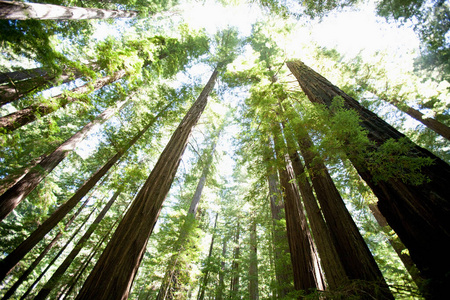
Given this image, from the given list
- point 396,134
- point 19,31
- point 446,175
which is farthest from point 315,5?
point 19,31

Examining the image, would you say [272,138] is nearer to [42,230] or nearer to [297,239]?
[297,239]

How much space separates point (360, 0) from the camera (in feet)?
17.9

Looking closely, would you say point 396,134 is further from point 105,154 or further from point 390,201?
point 105,154

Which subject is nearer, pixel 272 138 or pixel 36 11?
pixel 36 11

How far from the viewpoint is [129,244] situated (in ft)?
7.31

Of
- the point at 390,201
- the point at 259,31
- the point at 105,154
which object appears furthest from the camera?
the point at 259,31

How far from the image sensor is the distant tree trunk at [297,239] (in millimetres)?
3225

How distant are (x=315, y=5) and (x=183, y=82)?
242 inches

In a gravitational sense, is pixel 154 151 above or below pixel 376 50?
below

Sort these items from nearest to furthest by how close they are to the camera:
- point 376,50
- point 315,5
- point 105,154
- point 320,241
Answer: point 320,241 → point 315,5 → point 376,50 → point 105,154

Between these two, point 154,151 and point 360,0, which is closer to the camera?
point 360,0

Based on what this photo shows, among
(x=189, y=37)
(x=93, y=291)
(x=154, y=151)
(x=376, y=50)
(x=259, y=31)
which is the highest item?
(x=259, y=31)

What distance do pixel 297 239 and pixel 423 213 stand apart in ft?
8.24

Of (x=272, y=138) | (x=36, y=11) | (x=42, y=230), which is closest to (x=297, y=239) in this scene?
(x=272, y=138)
